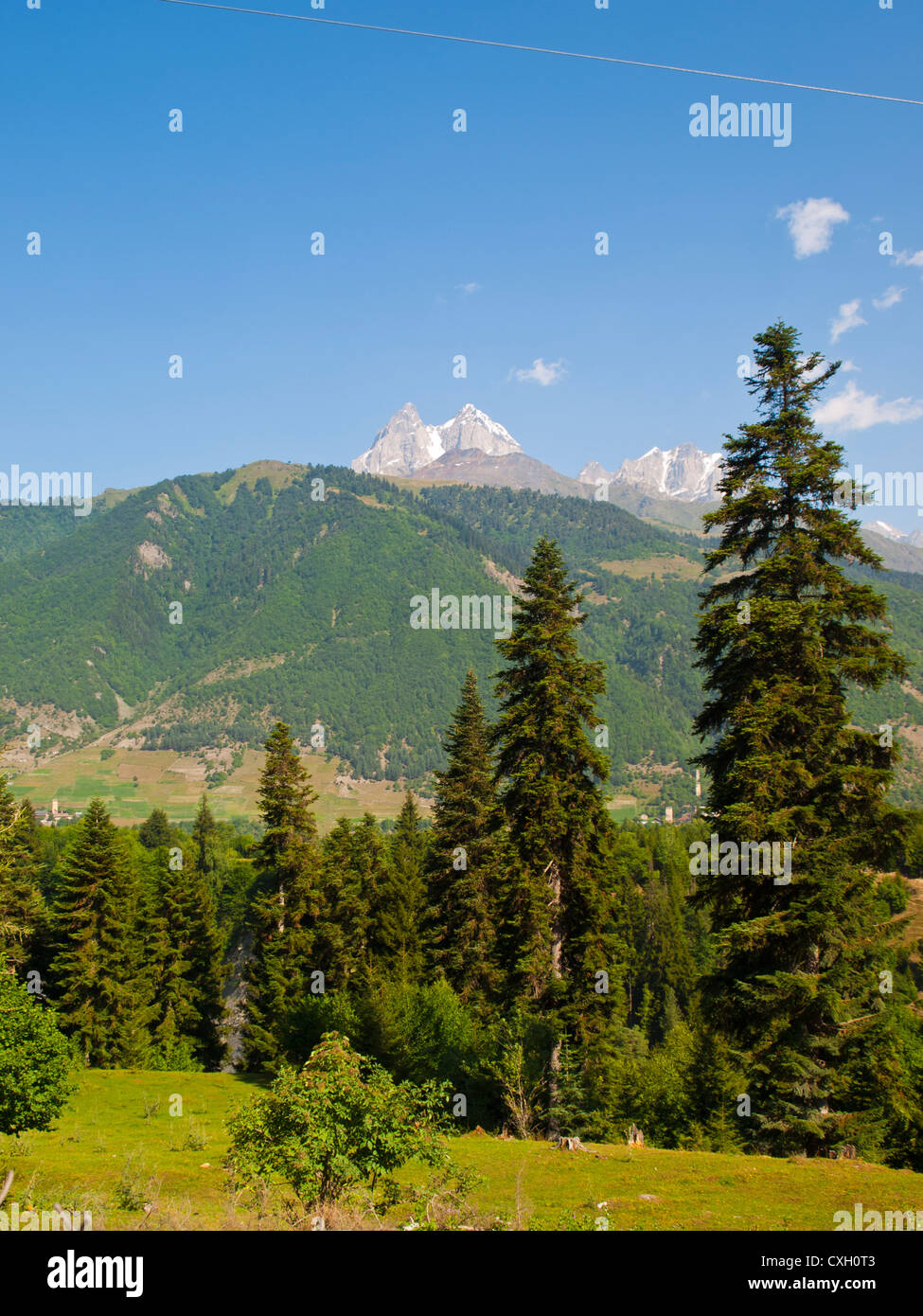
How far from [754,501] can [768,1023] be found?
11.3 meters

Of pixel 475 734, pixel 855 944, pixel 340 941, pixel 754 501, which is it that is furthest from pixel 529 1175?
pixel 340 941

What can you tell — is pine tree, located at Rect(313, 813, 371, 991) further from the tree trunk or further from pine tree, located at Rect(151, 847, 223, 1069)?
the tree trunk

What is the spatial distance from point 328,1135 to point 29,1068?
493 inches

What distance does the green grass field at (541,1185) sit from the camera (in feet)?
41.8

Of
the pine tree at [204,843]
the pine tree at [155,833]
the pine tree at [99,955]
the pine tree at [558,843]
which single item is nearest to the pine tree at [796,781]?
the pine tree at [558,843]

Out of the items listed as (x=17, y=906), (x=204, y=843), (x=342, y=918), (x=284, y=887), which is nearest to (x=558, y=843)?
(x=342, y=918)

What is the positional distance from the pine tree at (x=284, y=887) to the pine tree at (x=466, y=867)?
22.5 ft

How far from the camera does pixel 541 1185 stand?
16.9 metres

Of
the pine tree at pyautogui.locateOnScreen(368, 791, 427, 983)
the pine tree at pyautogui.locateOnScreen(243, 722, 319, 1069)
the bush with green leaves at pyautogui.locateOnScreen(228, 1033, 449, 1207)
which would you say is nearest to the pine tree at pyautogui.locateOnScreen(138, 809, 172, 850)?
the pine tree at pyautogui.locateOnScreen(243, 722, 319, 1069)

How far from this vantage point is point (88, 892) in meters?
43.8

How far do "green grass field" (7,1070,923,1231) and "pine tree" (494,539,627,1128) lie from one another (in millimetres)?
3810

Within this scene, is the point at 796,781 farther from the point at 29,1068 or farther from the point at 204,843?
the point at 204,843

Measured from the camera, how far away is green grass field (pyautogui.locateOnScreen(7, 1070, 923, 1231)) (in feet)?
41.8

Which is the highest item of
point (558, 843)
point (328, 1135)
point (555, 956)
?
point (558, 843)
